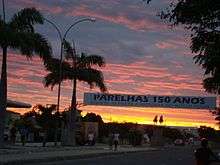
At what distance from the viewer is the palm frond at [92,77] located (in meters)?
66.0

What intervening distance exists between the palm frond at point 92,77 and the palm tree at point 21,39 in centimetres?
1808

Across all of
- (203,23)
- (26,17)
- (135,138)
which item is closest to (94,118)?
(135,138)

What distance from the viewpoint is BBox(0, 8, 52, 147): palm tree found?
44062mm

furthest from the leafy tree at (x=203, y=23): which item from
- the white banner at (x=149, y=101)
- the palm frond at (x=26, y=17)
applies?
the white banner at (x=149, y=101)

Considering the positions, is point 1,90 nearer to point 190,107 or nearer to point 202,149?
point 202,149

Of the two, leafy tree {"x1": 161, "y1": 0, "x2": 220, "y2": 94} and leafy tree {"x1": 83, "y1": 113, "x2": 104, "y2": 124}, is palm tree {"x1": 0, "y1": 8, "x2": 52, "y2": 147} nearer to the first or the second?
leafy tree {"x1": 161, "y1": 0, "x2": 220, "y2": 94}

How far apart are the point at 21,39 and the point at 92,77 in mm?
22316

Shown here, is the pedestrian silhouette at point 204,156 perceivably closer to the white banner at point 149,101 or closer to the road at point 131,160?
the road at point 131,160

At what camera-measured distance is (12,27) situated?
45.4 metres

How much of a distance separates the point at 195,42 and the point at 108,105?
215 ft

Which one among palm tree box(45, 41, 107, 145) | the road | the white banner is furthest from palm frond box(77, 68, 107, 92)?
the white banner

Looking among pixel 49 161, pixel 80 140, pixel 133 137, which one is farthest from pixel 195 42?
pixel 133 137

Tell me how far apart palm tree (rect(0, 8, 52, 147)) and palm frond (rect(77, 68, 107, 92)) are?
18.1 metres

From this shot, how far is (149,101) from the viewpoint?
8831cm
